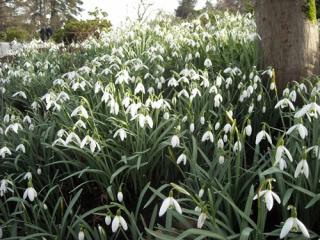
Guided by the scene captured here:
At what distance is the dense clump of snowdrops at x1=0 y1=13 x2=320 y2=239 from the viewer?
1.92 meters

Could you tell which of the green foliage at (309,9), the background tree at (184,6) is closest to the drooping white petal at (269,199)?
the green foliage at (309,9)

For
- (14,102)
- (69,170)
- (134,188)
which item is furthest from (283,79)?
(14,102)

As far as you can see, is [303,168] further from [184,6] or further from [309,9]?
[184,6]

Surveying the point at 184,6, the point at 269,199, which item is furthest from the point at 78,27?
the point at 184,6

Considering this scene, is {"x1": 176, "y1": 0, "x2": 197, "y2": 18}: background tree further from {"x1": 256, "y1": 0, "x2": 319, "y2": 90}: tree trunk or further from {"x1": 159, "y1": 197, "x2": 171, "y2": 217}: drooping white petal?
{"x1": 159, "y1": 197, "x2": 171, "y2": 217}: drooping white petal

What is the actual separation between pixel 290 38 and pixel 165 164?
5.87ft

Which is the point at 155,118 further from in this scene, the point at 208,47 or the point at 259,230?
the point at 208,47

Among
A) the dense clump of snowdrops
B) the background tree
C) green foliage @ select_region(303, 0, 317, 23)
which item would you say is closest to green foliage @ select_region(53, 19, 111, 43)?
the dense clump of snowdrops

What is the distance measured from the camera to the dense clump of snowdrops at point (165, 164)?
192cm

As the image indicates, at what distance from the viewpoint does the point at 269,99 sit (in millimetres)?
3482

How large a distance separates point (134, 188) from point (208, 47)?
7.47ft

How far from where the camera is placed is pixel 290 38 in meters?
3.75

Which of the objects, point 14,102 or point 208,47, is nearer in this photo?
point 208,47

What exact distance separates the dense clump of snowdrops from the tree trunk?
0.77 feet
